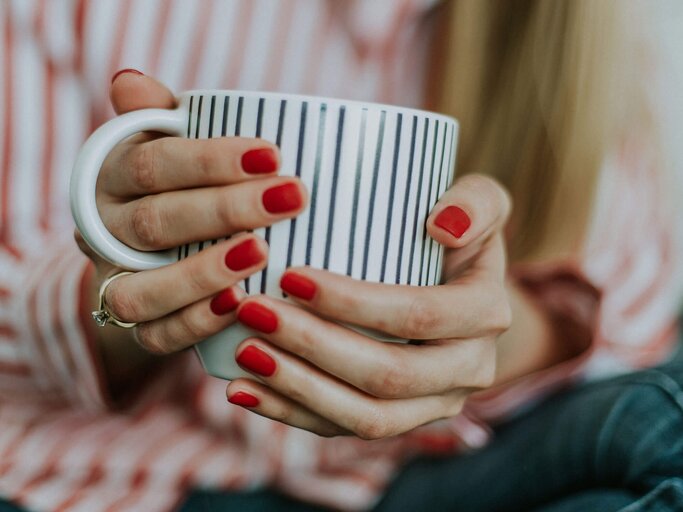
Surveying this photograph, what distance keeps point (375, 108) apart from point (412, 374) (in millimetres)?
167

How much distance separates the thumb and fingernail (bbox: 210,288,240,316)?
0.13 m

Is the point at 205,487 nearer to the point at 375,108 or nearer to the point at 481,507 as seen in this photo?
the point at 481,507

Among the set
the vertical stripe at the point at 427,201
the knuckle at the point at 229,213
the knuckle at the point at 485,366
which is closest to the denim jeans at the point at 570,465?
the knuckle at the point at 485,366

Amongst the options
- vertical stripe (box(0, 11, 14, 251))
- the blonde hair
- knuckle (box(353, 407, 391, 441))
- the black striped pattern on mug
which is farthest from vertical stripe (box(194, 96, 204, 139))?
the blonde hair

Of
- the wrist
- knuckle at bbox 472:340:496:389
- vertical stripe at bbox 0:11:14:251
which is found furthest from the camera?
vertical stripe at bbox 0:11:14:251

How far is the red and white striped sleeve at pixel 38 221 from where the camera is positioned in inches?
26.4

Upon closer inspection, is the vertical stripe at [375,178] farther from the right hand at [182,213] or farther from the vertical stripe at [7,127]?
the vertical stripe at [7,127]

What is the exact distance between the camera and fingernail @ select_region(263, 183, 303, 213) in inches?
14.3

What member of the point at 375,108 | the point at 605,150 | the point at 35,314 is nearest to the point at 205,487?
the point at 35,314

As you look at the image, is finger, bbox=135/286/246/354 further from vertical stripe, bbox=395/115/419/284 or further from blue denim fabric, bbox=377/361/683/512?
blue denim fabric, bbox=377/361/683/512

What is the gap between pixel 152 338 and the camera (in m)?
0.45

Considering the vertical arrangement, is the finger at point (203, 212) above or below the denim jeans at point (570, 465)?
above

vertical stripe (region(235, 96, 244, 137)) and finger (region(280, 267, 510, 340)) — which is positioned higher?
vertical stripe (region(235, 96, 244, 137))

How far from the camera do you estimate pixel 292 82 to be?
2.82 feet
